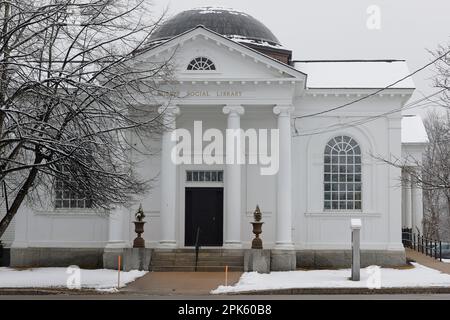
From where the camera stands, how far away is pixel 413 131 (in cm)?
4375

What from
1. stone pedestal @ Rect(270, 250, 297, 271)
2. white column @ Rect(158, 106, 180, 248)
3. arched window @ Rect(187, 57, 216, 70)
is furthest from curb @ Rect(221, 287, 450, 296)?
arched window @ Rect(187, 57, 216, 70)

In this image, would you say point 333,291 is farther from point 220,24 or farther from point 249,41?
point 220,24

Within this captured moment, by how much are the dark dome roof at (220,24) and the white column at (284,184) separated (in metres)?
5.35

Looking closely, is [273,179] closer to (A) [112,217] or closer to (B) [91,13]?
(A) [112,217]

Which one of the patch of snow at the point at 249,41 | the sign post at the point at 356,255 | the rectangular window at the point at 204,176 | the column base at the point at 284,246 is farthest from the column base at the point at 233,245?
the patch of snow at the point at 249,41

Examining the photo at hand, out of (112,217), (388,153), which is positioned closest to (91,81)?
(112,217)

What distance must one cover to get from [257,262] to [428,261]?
833 cm

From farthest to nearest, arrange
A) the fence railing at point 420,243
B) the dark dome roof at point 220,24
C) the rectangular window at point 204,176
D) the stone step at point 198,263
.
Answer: the fence railing at point 420,243 < the dark dome roof at point 220,24 < the rectangular window at point 204,176 < the stone step at point 198,263

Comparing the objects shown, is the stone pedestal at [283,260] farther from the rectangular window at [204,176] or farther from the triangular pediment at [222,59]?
the triangular pediment at [222,59]

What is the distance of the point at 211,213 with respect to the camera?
29.3 meters

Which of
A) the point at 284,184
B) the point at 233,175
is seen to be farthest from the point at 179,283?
the point at 284,184

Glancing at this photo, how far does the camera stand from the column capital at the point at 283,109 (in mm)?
27266

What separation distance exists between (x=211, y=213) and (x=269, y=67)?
6.36 metres

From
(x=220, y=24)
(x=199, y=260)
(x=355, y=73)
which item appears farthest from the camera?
(x=220, y=24)
